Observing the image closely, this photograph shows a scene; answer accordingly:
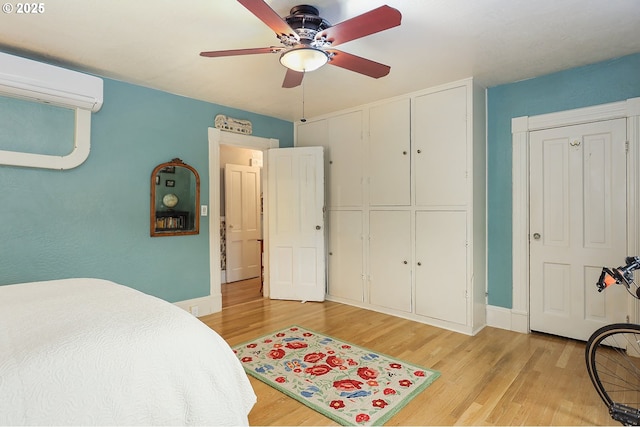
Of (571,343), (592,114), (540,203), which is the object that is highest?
(592,114)

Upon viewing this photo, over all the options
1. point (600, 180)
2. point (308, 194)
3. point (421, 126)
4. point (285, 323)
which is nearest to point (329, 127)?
point (308, 194)

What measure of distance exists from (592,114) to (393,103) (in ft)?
5.94

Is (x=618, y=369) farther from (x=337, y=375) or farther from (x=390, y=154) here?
(x=390, y=154)

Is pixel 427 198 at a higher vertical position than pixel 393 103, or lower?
lower

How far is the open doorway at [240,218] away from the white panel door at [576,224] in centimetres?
380

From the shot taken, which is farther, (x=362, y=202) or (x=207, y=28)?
(x=362, y=202)

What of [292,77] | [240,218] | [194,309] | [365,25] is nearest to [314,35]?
[365,25]

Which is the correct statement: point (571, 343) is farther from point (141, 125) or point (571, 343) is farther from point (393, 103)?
point (141, 125)

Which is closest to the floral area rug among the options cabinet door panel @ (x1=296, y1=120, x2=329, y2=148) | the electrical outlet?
the electrical outlet

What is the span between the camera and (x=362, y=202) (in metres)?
4.06

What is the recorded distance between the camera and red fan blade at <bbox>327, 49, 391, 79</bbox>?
6.71 ft

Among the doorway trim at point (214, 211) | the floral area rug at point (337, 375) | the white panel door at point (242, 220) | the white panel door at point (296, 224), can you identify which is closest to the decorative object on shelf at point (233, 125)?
the doorway trim at point (214, 211)

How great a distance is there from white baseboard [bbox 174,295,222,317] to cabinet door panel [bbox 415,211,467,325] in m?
2.32
